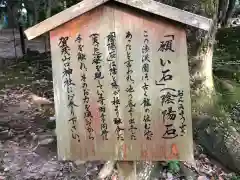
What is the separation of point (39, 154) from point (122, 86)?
8.82 ft

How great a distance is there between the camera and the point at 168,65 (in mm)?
2820

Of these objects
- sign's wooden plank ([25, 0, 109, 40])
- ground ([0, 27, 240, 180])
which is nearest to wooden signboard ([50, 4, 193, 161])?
sign's wooden plank ([25, 0, 109, 40])

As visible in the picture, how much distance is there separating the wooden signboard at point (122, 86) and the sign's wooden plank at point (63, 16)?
59mm

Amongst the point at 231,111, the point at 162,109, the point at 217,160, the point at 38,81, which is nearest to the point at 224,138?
the point at 217,160

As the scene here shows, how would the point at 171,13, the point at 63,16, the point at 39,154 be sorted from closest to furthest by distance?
the point at 171,13 → the point at 63,16 → the point at 39,154

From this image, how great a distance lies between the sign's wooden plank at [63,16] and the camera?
280 centimetres

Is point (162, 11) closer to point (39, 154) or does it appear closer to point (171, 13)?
point (171, 13)

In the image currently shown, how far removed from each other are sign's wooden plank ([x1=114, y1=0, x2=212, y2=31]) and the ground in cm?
241

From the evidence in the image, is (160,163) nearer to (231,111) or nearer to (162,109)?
(231,111)

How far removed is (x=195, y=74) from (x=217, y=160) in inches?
47.7

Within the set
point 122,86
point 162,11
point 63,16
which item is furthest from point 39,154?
point 162,11

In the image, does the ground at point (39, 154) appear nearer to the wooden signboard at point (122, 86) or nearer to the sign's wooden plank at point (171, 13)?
the wooden signboard at point (122, 86)

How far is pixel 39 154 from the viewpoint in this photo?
5152 millimetres

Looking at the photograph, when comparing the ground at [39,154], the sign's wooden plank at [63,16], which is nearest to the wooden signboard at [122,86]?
the sign's wooden plank at [63,16]
